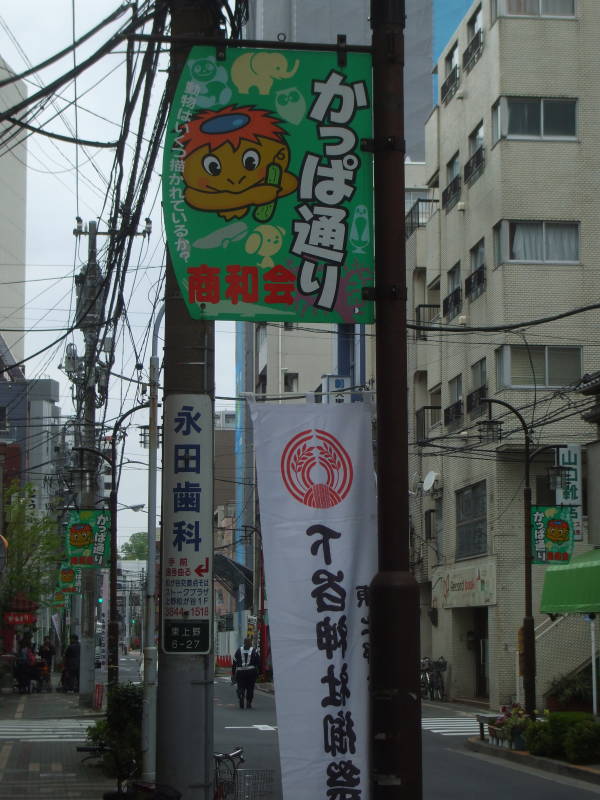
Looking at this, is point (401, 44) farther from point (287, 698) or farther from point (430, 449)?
point (430, 449)

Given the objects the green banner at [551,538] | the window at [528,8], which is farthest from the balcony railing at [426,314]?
the green banner at [551,538]

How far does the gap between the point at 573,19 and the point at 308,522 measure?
3831 cm

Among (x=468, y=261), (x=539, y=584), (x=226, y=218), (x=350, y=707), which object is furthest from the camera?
(x=468, y=261)

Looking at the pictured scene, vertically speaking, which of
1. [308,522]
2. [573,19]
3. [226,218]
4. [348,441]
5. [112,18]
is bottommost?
[308,522]

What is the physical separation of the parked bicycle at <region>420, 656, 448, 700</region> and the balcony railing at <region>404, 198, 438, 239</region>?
1884 cm

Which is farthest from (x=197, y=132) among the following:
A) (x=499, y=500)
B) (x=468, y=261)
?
(x=468, y=261)

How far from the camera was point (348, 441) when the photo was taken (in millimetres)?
6969

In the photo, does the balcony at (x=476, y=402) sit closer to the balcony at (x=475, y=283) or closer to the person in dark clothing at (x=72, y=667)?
the balcony at (x=475, y=283)

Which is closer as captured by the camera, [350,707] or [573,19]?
[350,707]

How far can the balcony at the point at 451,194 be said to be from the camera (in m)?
45.5

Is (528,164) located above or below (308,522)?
above

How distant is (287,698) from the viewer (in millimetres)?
6684

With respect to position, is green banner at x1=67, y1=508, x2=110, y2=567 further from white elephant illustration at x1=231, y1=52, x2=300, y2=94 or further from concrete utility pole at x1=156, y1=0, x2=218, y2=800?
white elephant illustration at x1=231, y1=52, x2=300, y2=94

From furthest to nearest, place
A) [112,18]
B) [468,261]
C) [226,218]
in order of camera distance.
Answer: [468,261] → [112,18] → [226,218]
